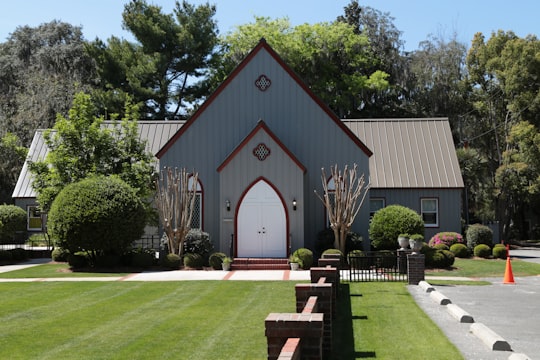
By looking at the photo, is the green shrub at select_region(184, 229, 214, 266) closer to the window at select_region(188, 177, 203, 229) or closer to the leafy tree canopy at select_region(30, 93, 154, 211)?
the window at select_region(188, 177, 203, 229)

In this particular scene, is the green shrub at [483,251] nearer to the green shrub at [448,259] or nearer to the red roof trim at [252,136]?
the green shrub at [448,259]

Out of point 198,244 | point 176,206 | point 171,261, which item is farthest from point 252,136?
point 171,261

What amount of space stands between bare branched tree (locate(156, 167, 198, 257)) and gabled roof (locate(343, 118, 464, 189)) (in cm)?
1052

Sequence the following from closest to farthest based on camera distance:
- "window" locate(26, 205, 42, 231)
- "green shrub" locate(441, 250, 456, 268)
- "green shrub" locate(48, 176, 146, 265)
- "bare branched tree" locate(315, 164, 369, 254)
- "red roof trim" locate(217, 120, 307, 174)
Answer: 1. "green shrub" locate(48, 176, 146, 265)
2. "green shrub" locate(441, 250, 456, 268)
3. "bare branched tree" locate(315, 164, 369, 254)
4. "red roof trim" locate(217, 120, 307, 174)
5. "window" locate(26, 205, 42, 231)

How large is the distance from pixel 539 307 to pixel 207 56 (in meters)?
40.2

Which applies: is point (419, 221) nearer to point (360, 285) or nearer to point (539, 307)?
point (360, 285)

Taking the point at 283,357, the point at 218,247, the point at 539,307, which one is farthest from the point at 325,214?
the point at 283,357

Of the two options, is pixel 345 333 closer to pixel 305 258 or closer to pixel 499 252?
pixel 305 258

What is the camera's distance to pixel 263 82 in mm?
28250

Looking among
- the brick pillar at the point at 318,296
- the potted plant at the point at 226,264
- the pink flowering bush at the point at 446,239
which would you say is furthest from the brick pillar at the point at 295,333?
the pink flowering bush at the point at 446,239

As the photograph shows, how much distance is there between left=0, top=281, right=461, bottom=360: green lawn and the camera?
32.1 feet

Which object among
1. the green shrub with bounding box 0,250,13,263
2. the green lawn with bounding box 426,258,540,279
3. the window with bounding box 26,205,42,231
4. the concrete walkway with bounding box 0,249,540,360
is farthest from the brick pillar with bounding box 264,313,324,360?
the window with bounding box 26,205,42,231

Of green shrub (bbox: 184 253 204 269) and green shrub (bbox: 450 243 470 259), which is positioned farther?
green shrub (bbox: 450 243 470 259)

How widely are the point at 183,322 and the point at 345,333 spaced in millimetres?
3195
